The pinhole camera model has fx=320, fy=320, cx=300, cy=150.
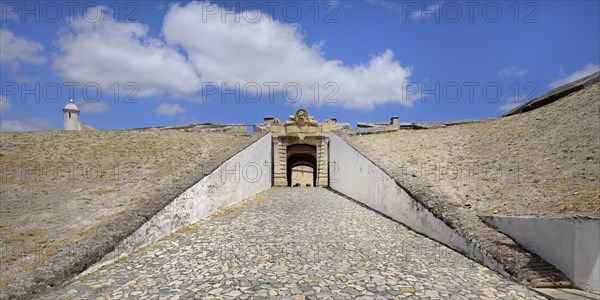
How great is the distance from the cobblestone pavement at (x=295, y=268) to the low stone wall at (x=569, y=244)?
0.74 meters

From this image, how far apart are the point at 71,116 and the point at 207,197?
24751mm

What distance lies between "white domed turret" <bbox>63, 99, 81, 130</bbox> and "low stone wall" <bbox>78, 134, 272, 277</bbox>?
19990 mm

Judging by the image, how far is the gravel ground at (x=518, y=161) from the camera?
7.40 metres

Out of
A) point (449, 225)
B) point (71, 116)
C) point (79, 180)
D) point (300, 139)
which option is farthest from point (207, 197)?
point (71, 116)

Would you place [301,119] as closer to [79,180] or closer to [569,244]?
[79,180]

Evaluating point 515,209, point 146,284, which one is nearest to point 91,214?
point 146,284

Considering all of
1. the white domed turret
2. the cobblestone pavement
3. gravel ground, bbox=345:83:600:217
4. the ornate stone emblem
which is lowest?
the cobblestone pavement

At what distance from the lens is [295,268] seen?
5.32 m

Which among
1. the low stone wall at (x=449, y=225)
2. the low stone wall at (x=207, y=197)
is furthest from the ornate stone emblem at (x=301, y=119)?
the low stone wall at (x=449, y=225)

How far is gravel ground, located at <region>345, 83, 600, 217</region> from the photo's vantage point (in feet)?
24.3

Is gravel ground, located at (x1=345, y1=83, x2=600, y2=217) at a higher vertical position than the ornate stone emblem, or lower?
lower

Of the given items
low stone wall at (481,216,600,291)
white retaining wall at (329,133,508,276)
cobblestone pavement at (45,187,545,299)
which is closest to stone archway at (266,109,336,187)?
white retaining wall at (329,133,508,276)

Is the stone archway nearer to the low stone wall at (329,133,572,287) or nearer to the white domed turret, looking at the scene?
the low stone wall at (329,133,572,287)

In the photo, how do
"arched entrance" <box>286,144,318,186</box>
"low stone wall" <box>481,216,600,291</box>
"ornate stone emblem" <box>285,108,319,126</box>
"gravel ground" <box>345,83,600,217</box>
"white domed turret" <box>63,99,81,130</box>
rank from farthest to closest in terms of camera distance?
1. "white domed turret" <box>63,99,81,130</box>
2. "arched entrance" <box>286,144,318,186</box>
3. "ornate stone emblem" <box>285,108,319,126</box>
4. "gravel ground" <box>345,83,600,217</box>
5. "low stone wall" <box>481,216,600,291</box>
